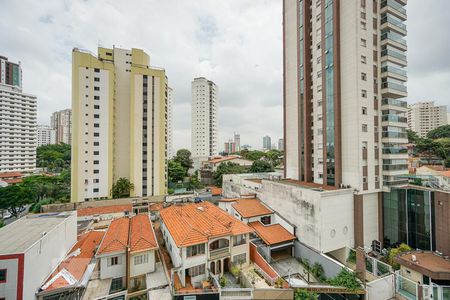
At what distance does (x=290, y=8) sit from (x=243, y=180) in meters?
30.9

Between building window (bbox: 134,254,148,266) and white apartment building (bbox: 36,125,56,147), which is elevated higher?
white apartment building (bbox: 36,125,56,147)

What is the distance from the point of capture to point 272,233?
2244cm

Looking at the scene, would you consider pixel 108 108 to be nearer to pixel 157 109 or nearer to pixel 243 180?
pixel 157 109

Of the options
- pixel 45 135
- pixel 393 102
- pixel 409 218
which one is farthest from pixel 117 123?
pixel 45 135

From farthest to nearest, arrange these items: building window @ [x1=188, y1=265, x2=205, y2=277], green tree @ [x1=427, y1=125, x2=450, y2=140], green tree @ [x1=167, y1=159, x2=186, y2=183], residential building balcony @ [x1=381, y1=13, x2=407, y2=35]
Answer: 1. green tree @ [x1=427, y1=125, x2=450, y2=140]
2. green tree @ [x1=167, y1=159, x2=186, y2=183]
3. residential building balcony @ [x1=381, y1=13, x2=407, y2=35]
4. building window @ [x1=188, y1=265, x2=205, y2=277]

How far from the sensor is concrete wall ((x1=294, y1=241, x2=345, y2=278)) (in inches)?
692

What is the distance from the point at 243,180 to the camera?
38.2 m

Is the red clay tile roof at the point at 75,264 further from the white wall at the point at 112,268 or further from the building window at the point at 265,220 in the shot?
the building window at the point at 265,220

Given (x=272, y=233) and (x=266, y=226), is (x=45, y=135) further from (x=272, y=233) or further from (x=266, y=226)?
(x=272, y=233)

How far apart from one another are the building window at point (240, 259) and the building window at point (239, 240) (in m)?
1.14

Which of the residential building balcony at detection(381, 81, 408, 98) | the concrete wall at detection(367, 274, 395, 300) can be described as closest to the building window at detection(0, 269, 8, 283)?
the concrete wall at detection(367, 274, 395, 300)

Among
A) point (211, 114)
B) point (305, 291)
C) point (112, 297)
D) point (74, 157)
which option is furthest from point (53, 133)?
point (305, 291)

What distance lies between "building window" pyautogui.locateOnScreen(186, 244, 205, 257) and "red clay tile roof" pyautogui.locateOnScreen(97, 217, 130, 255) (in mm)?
5739

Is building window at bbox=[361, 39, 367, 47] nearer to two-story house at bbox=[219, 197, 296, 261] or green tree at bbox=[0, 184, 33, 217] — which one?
two-story house at bbox=[219, 197, 296, 261]
